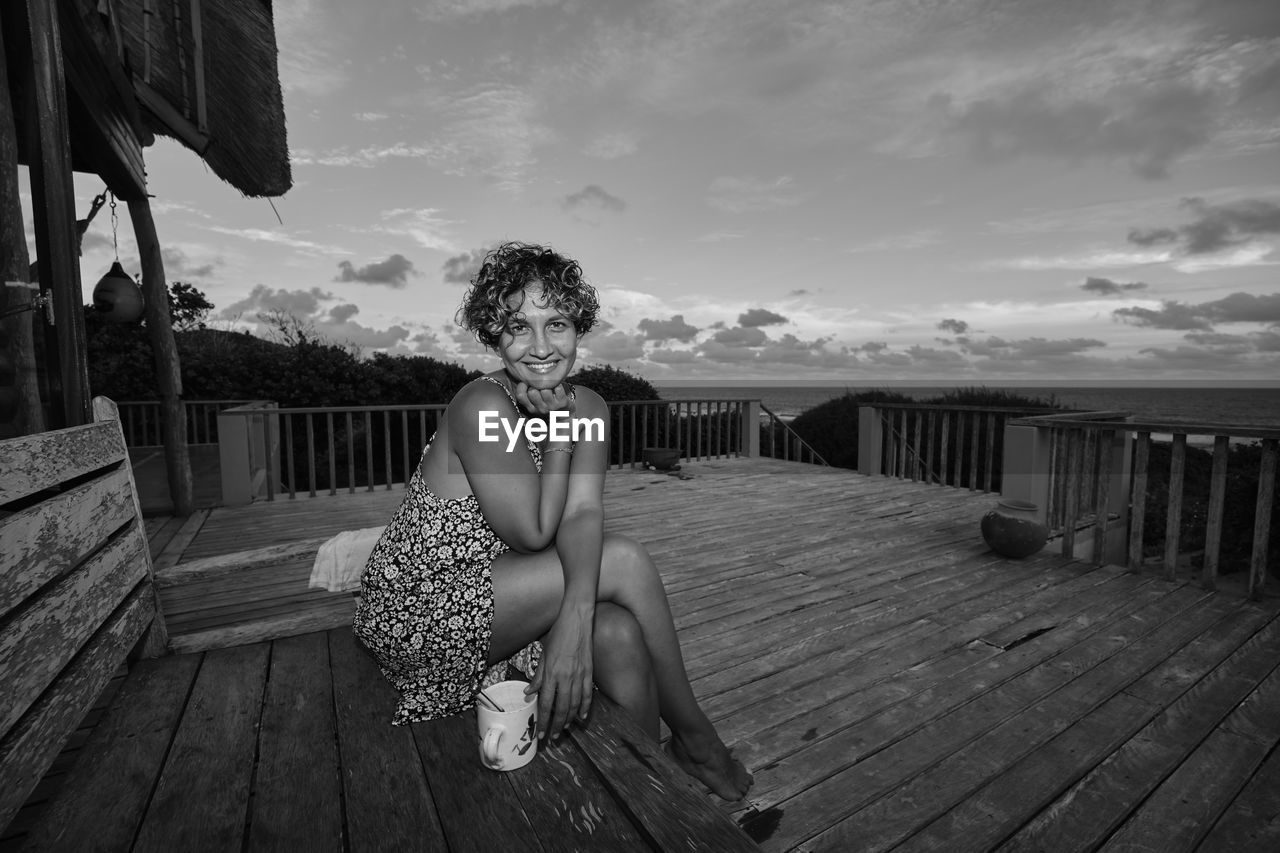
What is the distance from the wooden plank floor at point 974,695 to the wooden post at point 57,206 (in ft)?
7.06

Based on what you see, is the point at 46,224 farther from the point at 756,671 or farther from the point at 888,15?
the point at 888,15

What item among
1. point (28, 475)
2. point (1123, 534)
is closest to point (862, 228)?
point (1123, 534)

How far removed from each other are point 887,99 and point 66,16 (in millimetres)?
6954

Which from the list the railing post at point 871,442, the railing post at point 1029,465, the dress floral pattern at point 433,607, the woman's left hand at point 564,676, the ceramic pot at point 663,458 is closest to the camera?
the woman's left hand at point 564,676

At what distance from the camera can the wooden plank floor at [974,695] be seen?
58.9 inches

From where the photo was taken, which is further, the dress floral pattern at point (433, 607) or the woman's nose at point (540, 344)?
the woman's nose at point (540, 344)

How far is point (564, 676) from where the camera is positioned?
A: 104 cm

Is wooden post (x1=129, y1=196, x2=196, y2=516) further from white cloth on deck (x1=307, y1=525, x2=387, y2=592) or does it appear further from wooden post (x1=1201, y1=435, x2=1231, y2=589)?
wooden post (x1=1201, y1=435, x2=1231, y2=589)

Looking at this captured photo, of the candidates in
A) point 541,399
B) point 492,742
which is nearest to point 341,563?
point 541,399

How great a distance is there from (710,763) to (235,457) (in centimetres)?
597

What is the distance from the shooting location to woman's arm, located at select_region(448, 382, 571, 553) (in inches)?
48.6

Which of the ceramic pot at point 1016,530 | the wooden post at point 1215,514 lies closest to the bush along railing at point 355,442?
the ceramic pot at point 1016,530

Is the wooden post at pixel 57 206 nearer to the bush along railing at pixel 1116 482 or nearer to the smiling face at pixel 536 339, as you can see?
the smiling face at pixel 536 339

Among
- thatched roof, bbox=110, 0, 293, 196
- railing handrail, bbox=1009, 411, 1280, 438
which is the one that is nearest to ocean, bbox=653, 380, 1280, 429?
railing handrail, bbox=1009, 411, 1280, 438
